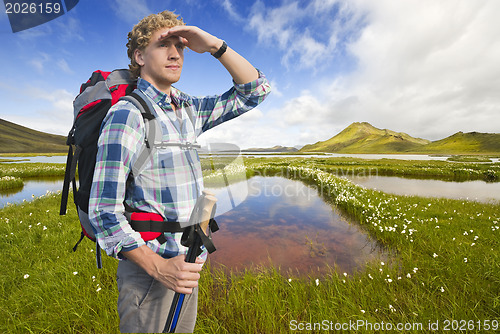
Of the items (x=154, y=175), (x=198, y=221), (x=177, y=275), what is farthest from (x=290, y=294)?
(x=154, y=175)

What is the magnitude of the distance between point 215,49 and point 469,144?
854 ft

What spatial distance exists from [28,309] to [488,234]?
39.8 ft

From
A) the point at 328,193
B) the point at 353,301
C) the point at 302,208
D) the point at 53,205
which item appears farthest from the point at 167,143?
the point at 328,193

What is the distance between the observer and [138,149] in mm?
1425

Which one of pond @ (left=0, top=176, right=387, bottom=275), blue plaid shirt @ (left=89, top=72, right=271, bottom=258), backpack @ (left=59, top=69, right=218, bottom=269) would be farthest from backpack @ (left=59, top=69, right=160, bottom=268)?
pond @ (left=0, top=176, right=387, bottom=275)

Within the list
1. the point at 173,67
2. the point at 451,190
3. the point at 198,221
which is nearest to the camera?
the point at 198,221

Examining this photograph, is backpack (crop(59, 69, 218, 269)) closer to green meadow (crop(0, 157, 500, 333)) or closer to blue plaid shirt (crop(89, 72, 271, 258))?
blue plaid shirt (crop(89, 72, 271, 258))

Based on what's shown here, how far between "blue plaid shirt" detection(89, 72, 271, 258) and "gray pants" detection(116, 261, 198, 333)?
288 millimetres

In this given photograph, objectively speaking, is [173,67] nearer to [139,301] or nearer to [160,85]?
[160,85]

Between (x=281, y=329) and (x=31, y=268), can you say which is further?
(x=31, y=268)

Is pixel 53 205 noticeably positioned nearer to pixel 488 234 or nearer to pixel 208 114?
pixel 208 114

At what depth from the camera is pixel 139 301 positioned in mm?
1714

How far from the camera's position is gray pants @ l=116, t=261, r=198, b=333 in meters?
1.70

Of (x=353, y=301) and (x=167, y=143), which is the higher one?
(x=167, y=143)
